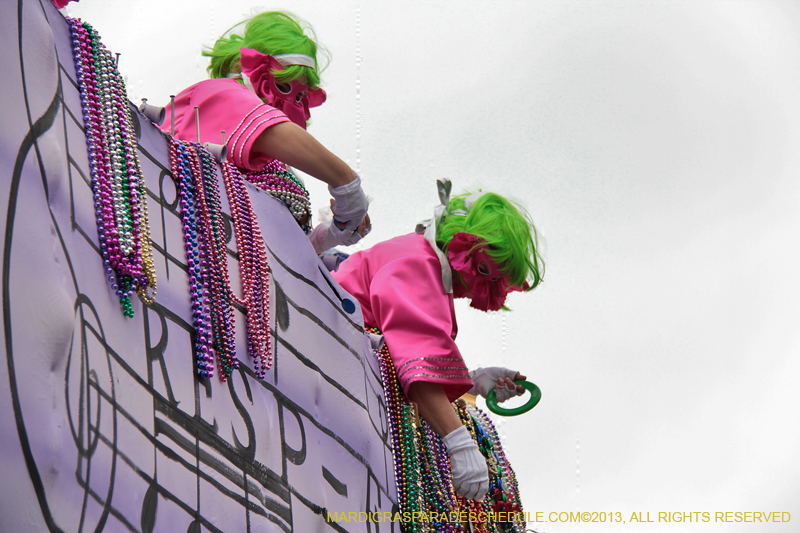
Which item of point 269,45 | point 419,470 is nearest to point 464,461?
point 419,470

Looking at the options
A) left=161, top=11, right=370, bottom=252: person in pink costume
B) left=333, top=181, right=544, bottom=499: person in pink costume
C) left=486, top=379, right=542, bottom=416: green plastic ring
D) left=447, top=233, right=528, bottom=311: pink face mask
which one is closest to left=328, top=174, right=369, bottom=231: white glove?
left=161, top=11, right=370, bottom=252: person in pink costume

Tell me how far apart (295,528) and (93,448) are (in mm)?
611

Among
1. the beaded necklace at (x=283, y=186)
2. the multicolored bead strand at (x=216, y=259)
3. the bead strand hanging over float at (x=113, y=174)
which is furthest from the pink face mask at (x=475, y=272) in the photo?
the bead strand hanging over float at (x=113, y=174)

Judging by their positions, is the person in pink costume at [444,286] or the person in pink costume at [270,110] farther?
the person in pink costume at [444,286]

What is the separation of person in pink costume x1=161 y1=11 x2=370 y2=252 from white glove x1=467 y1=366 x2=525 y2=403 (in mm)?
816

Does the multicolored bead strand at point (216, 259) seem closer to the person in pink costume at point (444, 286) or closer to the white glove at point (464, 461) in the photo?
the person in pink costume at point (444, 286)

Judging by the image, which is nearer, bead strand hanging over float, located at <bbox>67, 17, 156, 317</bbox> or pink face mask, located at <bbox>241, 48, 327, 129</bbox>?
bead strand hanging over float, located at <bbox>67, 17, 156, 317</bbox>

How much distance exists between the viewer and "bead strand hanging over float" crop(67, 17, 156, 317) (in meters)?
1.30

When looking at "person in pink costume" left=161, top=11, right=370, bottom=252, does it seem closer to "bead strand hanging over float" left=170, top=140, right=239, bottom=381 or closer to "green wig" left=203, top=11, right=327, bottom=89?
"green wig" left=203, top=11, right=327, bottom=89

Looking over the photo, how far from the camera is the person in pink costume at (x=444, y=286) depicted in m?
2.35

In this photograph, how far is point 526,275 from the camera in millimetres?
2586

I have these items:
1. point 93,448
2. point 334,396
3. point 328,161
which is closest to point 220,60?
point 328,161

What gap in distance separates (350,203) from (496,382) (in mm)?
1100

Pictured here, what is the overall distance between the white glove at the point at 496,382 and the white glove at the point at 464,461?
65cm
